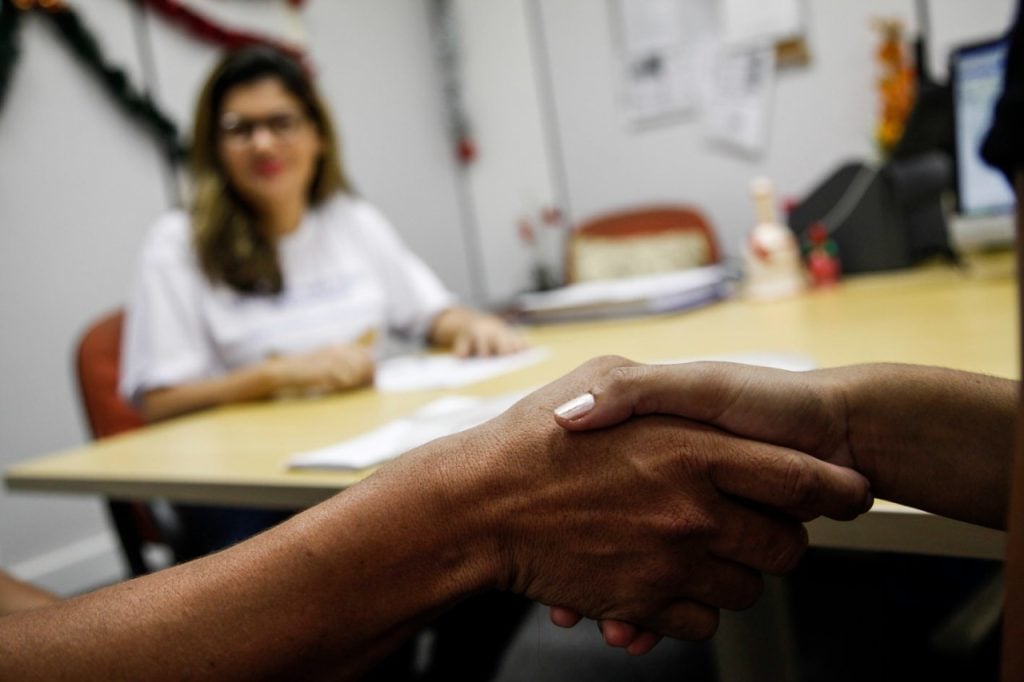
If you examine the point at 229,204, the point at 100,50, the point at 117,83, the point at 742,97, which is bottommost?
the point at 229,204

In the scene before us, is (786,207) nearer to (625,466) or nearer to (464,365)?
(464,365)

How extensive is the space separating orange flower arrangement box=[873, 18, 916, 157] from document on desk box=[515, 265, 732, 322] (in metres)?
1.03

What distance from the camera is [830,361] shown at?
910 millimetres

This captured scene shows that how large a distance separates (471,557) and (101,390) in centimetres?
129

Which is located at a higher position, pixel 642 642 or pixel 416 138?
pixel 416 138

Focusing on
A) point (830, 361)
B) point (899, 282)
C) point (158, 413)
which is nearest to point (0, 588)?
point (158, 413)

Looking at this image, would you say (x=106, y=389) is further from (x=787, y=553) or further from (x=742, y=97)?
(x=742, y=97)

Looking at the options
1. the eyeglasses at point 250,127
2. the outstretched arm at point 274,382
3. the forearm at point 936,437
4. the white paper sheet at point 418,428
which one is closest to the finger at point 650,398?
the forearm at point 936,437

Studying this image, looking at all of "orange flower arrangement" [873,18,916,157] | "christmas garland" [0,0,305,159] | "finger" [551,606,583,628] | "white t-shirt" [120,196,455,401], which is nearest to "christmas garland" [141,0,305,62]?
"christmas garland" [0,0,305,159]

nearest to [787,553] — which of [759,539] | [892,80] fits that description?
[759,539]

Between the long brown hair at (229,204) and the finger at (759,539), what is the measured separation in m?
1.34

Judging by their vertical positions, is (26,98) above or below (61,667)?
above

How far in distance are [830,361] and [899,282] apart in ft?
2.29

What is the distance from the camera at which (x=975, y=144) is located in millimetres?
1430
